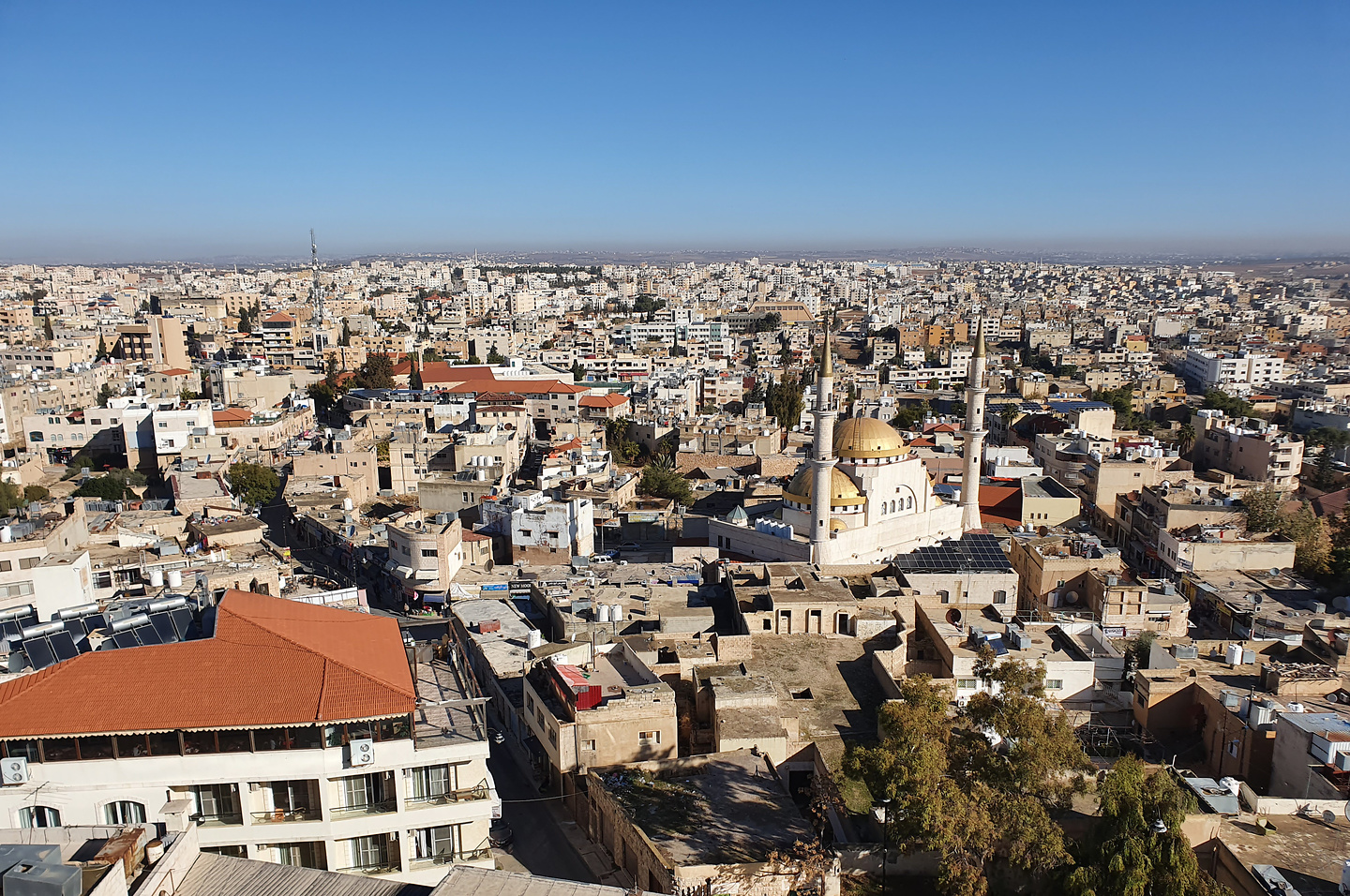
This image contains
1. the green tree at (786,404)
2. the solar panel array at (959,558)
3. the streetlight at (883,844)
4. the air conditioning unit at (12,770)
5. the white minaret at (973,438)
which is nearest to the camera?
the air conditioning unit at (12,770)

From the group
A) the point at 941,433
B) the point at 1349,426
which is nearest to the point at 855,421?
the point at 941,433

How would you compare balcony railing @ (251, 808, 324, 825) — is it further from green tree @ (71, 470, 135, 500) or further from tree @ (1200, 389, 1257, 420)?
tree @ (1200, 389, 1257, 420)

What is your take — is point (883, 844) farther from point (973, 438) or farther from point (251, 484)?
point (251, 484)

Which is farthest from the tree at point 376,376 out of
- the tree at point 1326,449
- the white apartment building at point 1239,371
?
the white apartment building at point 1239,371

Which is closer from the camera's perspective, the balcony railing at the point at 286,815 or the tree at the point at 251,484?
the balcony railing at the point at 286,815

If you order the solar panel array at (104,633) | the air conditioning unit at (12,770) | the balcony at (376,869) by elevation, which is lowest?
the balcony at (376,869)

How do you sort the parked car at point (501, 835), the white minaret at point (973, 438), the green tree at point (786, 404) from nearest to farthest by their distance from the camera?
the parked car at point (501, 835)
the white minaret at point (973, 438)
the green tree at point (786, 404)

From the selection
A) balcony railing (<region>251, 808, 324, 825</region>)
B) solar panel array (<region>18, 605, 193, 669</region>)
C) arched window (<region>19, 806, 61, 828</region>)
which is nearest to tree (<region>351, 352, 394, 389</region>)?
solar panel array (<region>18, 605, 193, 669</region>)

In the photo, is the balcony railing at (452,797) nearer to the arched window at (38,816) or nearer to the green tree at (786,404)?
the arched window at (38,816)
